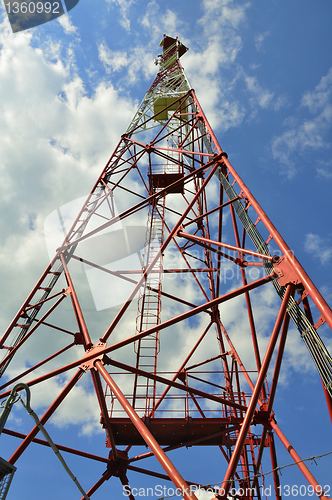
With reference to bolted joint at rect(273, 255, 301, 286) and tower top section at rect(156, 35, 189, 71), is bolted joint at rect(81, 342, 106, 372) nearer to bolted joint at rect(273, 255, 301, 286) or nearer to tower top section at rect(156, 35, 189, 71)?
bolted joint at rect(273, 255, 301, 286)

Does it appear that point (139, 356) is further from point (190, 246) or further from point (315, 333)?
point (315, 333)

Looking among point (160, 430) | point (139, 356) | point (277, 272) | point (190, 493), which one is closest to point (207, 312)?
point (139, 356)

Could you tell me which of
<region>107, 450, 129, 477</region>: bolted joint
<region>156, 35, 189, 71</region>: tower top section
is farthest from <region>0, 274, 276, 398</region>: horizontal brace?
<region>156, 35, 189, 71</region>: tower top section

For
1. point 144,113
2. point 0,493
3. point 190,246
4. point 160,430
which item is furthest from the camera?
point 144,113

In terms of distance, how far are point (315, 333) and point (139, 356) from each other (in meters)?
7.12

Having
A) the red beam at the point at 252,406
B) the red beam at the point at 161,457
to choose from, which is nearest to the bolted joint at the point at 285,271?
the red beam at the point at 252,406

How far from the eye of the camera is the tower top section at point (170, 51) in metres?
26.2

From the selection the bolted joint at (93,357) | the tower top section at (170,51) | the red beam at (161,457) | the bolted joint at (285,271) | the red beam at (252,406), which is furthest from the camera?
the tower top section at (170,51)

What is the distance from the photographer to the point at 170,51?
28.3 metres

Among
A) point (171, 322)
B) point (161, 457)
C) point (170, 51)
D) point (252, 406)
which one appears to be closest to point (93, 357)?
point (171, 322)

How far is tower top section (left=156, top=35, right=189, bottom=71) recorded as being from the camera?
26214 millimetres

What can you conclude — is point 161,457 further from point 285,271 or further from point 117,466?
point 117,466

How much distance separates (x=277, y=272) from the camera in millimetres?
7262

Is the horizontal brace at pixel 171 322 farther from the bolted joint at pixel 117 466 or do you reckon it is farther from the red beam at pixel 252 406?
the bolted joint at pixel 117 466
